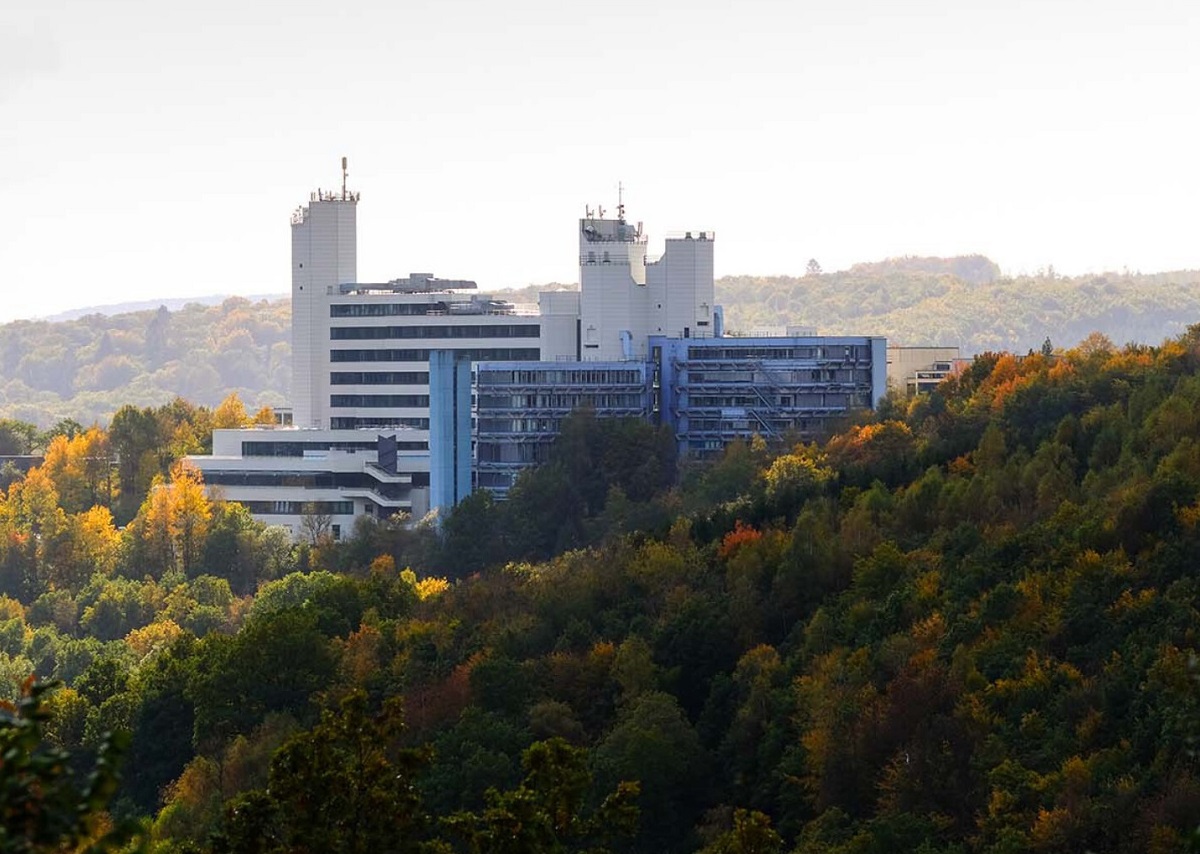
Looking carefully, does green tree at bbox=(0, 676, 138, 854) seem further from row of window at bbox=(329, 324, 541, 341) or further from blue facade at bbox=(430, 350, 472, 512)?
row of window at bbox=(329, 324, 541, 341)

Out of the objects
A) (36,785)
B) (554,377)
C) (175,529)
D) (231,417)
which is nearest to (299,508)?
(175,529)

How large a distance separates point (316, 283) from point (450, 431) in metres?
26.6

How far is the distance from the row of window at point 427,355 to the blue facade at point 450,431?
12.4m

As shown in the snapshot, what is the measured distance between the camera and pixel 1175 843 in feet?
162

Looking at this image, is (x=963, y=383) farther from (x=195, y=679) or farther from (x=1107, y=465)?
(x=195, y=679)

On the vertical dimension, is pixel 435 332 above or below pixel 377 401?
above

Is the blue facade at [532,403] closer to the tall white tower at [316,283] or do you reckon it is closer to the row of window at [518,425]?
the row of window at [518,425]

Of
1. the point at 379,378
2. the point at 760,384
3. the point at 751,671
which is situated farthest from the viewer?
the point at 379,378

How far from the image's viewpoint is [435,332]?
152000mm

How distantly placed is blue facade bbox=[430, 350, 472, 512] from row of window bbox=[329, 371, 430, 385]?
19867mm

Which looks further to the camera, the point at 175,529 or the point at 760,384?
the point at 175,529

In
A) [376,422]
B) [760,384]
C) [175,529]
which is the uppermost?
[760,384]

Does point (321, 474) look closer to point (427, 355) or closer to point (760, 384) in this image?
point (427, 355)

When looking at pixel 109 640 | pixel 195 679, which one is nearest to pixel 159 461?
pixel 109 640
